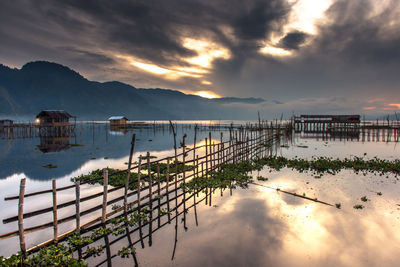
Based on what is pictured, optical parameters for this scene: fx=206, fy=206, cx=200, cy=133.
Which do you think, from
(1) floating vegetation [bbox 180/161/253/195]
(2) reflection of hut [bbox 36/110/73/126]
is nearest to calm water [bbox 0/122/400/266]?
(1) floating vegetation [bbox 180/161/253/195]

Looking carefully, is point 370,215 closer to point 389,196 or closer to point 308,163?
point 389,196

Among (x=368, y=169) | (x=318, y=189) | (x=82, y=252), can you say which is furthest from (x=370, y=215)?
(x=82, y=252)

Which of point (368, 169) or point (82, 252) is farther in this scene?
point (368, 169)

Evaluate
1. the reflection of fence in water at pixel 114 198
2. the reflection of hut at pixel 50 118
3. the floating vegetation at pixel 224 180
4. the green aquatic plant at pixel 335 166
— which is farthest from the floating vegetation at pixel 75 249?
the reflection of hut at pixel 50 118

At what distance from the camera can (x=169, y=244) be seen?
6.18 m

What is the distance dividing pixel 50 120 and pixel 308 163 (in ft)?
176

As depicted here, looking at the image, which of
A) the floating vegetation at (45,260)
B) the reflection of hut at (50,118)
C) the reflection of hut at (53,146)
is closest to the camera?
the floating vegetation at (45,260)

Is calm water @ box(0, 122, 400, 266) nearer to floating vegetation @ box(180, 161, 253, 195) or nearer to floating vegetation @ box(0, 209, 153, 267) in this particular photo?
floating vegetation @ box(0, 209, 153, 267)

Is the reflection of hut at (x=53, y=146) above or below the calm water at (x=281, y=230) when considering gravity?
above

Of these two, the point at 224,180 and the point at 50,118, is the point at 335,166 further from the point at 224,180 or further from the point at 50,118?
the point at 50,118

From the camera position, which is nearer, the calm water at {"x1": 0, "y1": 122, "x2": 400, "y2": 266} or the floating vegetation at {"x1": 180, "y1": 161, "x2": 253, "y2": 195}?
the calm water at {"x1": 0, "y1": 122, "x2": 400, "y2": 266}

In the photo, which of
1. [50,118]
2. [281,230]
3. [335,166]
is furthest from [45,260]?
[50,118]

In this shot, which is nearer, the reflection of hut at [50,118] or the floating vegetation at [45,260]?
the floating vegetation at [45,260]

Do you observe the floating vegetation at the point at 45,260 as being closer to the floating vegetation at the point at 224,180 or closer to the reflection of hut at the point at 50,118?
the floating vegetation at the point at 224,180
